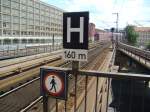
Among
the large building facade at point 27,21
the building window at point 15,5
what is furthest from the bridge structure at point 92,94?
the building window at point 15,5

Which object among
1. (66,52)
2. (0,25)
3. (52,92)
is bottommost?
(52,92)

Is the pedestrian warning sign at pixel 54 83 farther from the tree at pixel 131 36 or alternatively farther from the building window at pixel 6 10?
the tree at pixel 131 36

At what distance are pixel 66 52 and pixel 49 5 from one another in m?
96.2

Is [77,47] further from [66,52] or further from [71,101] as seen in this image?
[71,101]

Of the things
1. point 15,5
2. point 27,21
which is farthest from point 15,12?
point 27,21

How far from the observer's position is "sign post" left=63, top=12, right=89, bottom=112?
3395mm

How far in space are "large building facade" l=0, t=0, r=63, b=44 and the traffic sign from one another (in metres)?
47.6

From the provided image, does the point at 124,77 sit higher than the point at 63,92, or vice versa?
the point at 124,77

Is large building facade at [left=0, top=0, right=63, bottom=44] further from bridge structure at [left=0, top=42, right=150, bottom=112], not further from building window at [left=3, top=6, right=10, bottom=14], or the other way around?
bridge structure at [left=0, top=42, right=150, bottom=112]

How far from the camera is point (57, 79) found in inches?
144

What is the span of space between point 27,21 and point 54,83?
255 feet

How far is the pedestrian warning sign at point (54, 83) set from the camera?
364 cm

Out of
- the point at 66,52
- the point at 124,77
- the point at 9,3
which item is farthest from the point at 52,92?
the point at 9,3

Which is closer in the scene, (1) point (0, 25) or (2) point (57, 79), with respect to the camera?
(2) point (57, 79)
